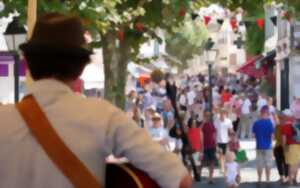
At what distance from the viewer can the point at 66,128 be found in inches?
110

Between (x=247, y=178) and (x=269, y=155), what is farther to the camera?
(x=247, y=178)

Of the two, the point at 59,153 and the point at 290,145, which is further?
the point at 290,145

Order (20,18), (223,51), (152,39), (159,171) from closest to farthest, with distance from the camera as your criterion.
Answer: (159,171)
(20,18)
(152,39)
(223,51)

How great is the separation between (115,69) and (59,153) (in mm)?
12651

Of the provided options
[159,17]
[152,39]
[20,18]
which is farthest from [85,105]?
[152,39]

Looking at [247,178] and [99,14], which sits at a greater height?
[99,14]

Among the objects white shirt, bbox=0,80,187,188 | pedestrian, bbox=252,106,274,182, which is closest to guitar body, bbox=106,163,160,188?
white shirt, bbox=0,80,187,188

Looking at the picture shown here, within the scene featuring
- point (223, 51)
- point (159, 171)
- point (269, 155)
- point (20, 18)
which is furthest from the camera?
point (223, 51)

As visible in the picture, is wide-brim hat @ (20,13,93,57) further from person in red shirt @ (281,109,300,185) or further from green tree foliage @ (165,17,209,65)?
green tree foliage @ (165,17,209,65)

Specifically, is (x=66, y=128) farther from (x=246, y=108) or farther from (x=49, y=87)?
(x=246, y=108)

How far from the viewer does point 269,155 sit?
17.4 metres

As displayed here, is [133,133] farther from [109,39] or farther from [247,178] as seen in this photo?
[247,178]

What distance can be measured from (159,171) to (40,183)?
0.37 meters

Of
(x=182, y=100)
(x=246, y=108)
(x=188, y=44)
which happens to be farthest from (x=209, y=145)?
(x=188, y=44)
